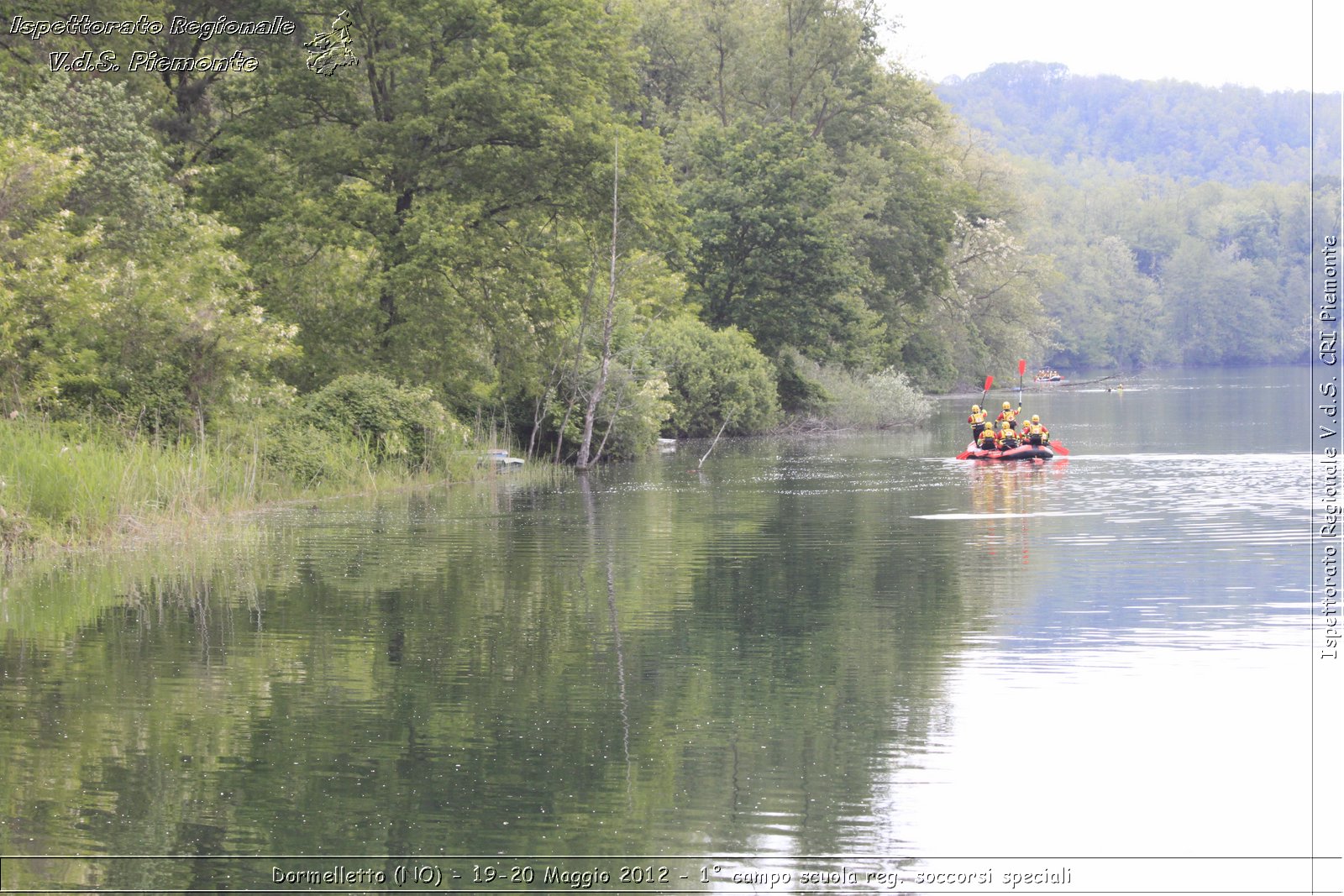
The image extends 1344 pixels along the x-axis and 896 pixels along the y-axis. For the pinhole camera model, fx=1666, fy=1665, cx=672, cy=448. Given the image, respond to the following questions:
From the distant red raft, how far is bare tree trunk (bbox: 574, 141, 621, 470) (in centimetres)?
926

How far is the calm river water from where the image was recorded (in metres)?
8.32

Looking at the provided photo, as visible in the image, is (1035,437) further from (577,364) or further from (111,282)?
(111,282)

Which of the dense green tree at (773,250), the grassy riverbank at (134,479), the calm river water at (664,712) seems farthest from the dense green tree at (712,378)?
the calm river water at (664,712)

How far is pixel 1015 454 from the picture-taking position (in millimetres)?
40125

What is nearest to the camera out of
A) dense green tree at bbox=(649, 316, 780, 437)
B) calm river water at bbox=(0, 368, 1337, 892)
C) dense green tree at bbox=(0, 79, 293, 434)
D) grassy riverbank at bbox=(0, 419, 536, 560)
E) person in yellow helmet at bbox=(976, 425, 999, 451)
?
calm river water at bbox=(0, 368, 1337, 892)

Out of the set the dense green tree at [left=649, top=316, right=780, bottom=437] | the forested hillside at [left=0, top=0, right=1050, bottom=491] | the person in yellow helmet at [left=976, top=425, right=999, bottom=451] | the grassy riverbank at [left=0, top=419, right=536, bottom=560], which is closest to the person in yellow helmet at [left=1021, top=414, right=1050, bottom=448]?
the person in yellow helmet at [left=976, top=425, right=999, bottom=451]

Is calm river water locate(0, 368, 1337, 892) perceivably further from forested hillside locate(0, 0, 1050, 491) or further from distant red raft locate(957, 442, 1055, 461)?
distant red raft locate(957, 442, 1055, 461)

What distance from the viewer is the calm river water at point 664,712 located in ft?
27.3

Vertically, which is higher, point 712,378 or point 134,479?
→ point 712,378

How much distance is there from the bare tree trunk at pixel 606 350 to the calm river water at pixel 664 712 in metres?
13.4

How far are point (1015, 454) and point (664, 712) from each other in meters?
30.0

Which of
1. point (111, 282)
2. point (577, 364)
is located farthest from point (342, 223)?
point (111, 282)

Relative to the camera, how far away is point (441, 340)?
35.1 meters

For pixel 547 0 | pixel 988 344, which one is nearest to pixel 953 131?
pixel 988 344
